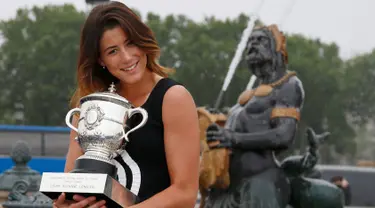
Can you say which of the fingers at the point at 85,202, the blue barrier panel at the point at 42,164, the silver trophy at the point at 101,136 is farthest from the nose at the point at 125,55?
the blue barrier panel at the point at 42,164

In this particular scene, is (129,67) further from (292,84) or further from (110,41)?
(292,84)

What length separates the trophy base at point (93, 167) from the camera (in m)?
2.72

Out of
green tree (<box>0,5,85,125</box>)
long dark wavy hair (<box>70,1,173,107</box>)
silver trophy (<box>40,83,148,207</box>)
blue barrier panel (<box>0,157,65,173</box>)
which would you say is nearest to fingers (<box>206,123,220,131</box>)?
long dark wavy hair (<box>70,1,173,107</box>)

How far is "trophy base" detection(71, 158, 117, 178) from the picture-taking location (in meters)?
2.72

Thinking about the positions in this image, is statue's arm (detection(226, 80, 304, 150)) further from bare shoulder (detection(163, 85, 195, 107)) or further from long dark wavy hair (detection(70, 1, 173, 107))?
bare shoulder (detection(163, 85, 195, 107))

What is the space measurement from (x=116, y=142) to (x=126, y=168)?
0.11m

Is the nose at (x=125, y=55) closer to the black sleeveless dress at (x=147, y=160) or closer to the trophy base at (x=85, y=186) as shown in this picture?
the black sleeveless dress at (x=147, y=160)

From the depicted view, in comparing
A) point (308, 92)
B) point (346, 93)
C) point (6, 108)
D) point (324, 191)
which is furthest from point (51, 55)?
point (324, 191)

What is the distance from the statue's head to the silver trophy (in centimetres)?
445

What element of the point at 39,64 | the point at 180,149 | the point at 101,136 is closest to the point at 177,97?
the point at 180,149

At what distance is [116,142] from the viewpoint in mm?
2809

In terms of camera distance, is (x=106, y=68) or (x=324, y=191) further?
(x=324, y=191)

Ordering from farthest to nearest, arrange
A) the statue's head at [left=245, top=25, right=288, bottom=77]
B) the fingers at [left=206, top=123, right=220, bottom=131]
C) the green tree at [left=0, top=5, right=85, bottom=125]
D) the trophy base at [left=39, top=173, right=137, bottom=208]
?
1. the green tree at [left=0, top=5, right=85, bottom=125]
2. the statue's head at [left=245, top=25, right=288, bottom=77]
3. the fingers at [left=206, top=123, right=220, bottom=131]
4. the trophy base at [left=39, top=173, right=137, bottom=208]

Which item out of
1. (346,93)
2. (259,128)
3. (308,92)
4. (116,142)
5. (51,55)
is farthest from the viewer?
(346,93)
